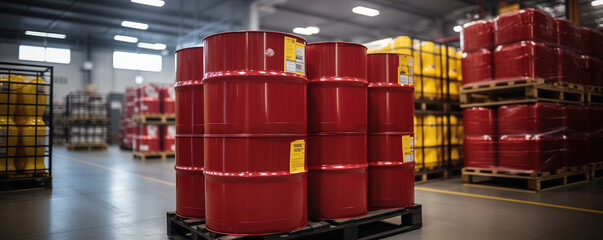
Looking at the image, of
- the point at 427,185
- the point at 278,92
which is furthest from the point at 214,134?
the point at 427,185

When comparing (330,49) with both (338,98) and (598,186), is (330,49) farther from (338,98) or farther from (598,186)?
(598,186)

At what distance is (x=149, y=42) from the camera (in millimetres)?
21688

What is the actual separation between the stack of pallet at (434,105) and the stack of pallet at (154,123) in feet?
23.7

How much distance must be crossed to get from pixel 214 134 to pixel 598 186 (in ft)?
19.5

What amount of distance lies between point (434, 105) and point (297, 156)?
499 centimetres

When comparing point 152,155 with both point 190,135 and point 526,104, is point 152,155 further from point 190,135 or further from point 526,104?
point 526,104

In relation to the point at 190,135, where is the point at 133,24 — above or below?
above

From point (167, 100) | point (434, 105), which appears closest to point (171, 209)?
point (434, 105)

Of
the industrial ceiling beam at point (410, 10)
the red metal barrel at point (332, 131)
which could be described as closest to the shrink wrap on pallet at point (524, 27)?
the red metal barrel at point (332, 131)

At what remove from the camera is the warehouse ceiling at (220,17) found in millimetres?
15344

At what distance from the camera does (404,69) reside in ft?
12.0

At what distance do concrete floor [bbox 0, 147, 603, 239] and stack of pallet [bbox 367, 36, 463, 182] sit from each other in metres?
0.44

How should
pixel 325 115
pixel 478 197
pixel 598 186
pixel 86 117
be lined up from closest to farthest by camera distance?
pixel 325 115 < pixel 478 197 < pixel 598 186 < pixel 86 117

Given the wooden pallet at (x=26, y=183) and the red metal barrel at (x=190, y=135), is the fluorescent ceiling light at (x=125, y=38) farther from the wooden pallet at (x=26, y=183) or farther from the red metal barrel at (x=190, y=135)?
the red metal barrel at (x=190, y=135)
